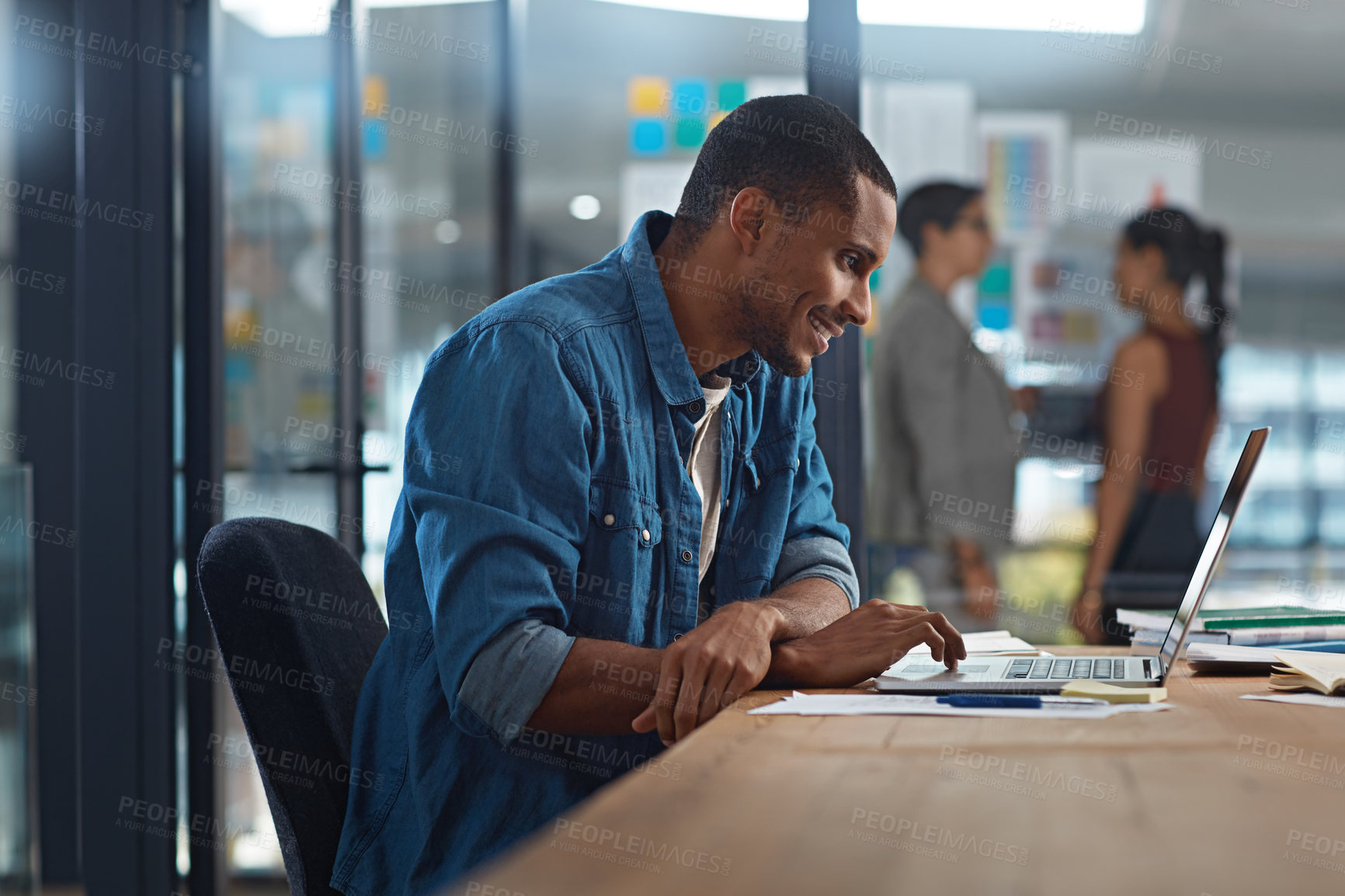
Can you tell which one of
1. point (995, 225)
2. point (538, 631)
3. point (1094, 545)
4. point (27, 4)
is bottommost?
point (1094, 545)

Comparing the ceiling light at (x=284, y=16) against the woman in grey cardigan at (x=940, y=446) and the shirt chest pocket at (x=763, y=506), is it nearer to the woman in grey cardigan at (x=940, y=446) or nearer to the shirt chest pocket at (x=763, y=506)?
the woman in grey cardigan at (x=940, y=446)

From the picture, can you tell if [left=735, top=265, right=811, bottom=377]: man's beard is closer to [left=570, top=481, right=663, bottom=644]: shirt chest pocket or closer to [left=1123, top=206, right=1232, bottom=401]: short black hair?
[left=570, top=481, right=663, bottom=644]: shirt chest pocket

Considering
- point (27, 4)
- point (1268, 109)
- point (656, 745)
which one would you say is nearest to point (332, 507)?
point (27, 4)

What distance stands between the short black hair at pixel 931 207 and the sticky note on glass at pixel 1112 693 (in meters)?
1.90

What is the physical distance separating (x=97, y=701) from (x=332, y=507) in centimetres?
60

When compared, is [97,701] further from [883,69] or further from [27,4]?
[883,69]

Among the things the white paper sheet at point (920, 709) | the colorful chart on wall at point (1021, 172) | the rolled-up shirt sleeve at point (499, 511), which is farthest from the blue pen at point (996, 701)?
the colorful chart on wall at point (1021, 172)

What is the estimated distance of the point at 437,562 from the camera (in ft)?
3.68

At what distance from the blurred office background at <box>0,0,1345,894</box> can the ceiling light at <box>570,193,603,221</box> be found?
20 mm

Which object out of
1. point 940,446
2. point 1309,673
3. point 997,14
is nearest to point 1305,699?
point 1309,673

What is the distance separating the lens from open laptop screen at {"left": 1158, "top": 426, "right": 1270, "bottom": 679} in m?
1.15

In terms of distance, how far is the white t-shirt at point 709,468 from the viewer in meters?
1.46

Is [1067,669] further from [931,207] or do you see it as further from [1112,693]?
[931,207]

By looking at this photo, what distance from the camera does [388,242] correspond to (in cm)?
298
